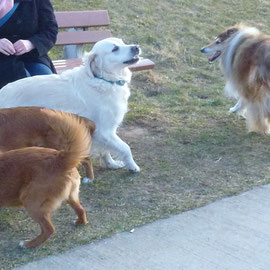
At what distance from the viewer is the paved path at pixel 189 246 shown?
352 centimetres

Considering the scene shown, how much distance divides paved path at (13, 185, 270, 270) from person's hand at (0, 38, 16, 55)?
7.27 ft

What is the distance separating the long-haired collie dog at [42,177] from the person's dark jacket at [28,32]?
69.4 inches

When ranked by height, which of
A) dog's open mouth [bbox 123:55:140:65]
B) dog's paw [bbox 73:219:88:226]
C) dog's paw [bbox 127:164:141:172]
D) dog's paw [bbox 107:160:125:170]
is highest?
dog's open mouth [bbox 123:55:140:65]

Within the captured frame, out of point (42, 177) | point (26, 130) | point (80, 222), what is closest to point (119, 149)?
point (26, 130)

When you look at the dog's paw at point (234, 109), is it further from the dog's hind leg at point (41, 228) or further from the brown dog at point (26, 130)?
the dog's hind leg at point (41, 228)

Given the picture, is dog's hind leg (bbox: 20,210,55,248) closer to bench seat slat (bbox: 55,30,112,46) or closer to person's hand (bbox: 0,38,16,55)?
person's hand (bbox: 0,38,16,55)

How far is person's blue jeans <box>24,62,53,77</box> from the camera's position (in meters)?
5.56

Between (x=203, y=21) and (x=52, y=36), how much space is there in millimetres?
6214

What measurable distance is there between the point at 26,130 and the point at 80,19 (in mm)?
2806

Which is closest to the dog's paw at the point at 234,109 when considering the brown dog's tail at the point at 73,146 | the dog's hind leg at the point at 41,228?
the brown dog's tail at the point at 73,146

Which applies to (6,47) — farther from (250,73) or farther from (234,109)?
(234,109)

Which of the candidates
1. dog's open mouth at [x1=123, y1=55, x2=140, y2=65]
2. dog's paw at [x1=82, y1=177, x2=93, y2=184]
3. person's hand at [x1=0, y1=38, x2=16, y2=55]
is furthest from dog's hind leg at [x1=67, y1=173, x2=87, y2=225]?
person's hand at [x1=0, y1=38, x2=16, y2=55]

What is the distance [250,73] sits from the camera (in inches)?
243

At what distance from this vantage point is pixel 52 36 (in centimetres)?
553
